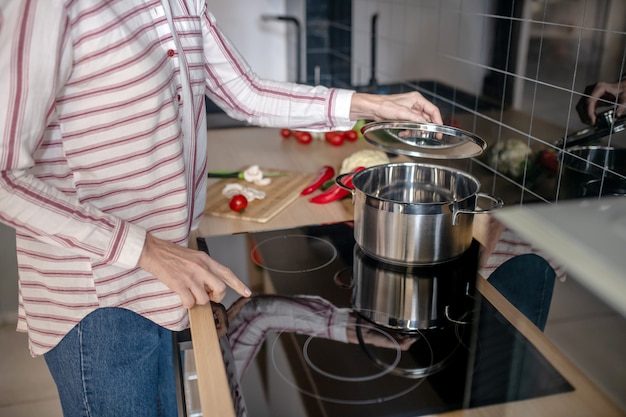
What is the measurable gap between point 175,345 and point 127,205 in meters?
0.24

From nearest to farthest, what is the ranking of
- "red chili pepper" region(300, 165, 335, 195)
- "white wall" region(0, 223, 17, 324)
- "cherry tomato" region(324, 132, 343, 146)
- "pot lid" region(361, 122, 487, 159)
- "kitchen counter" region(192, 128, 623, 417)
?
"kitchen counter" region(192, 128, 623, 417), "pot lid" region(361, 122, 487, 159), "red chili pepper" region(300, 165, 335, 195), "cherry tomato" region(324, 132, 343, 146), "white wall" region(0, 223, 17, 324)

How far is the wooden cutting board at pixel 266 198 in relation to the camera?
130 cm

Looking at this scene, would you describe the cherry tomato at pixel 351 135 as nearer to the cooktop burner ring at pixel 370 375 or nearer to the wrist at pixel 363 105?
the wrist at pixel 363 105

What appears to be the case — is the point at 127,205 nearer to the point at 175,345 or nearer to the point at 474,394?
the point at 175,345

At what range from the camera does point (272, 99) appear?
1202 mm

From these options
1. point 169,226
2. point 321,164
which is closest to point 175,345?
point 169,226

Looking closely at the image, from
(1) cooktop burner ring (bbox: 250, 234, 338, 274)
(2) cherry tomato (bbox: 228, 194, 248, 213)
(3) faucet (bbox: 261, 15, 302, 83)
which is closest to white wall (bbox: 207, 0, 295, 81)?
(3) faucet (bbox: 261, 15, 302, 83)

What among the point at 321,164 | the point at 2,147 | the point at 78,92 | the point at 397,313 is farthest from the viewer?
the point at 321,164

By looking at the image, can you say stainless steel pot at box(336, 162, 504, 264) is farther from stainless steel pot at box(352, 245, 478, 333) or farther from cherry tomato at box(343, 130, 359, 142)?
cherry tomato at box(343, 130, 359, 142)

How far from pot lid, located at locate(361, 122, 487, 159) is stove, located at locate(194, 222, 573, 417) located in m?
0.18

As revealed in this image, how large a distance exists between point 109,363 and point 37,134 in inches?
15.7

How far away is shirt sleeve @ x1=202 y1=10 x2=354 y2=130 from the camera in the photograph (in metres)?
1.18

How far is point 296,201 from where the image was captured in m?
1.39

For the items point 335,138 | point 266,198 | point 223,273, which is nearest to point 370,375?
point 223,273
